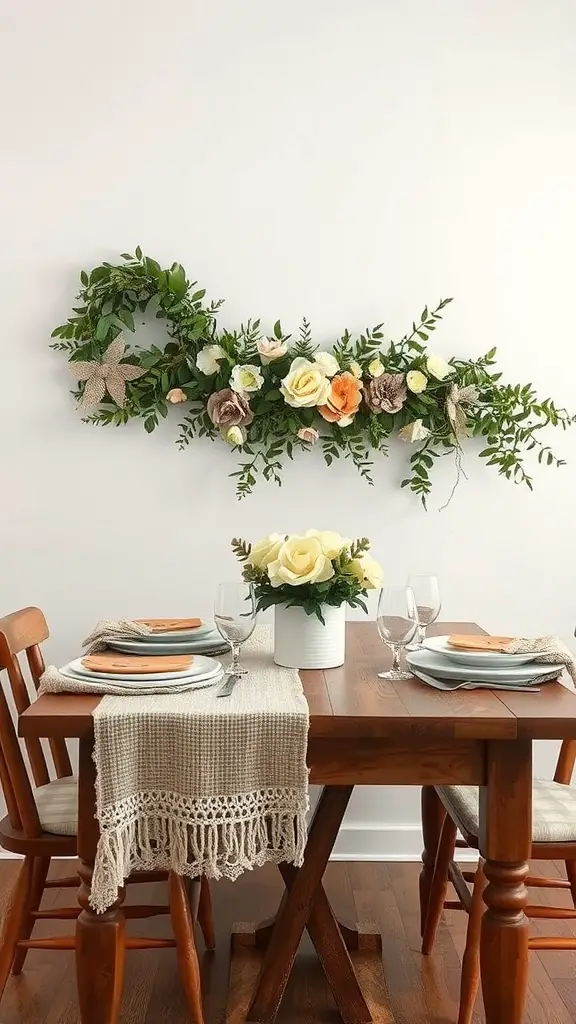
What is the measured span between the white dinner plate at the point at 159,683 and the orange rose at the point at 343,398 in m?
1.17

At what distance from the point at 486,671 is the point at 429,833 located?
0.78 meters

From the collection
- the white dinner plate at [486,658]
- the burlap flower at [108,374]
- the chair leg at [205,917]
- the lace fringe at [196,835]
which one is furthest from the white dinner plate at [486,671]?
the burlap flower at [108,374]

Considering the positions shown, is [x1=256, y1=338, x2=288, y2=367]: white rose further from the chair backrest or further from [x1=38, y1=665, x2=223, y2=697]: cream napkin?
[x1=38, y1=665, x2=223, y2=697]: cream napkin

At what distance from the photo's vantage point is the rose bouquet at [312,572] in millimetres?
1856

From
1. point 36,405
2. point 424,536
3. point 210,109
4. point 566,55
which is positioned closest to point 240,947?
point 424,536

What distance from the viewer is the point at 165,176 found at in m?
2.89

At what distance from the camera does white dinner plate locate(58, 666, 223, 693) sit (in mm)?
1753

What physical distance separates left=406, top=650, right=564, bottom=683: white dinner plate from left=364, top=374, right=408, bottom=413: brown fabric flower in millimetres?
1073

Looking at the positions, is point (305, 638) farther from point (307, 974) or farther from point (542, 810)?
point (307, 974)

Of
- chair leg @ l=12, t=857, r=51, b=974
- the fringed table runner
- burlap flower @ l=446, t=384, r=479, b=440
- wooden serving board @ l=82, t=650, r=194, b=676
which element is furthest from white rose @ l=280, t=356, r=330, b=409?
chair leg @ l=12, t=857, r=51, b=974

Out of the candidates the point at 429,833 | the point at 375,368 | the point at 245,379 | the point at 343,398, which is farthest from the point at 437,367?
the point at 429,833

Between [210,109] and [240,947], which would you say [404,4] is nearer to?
[210,109]

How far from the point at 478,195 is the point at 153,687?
1915mm

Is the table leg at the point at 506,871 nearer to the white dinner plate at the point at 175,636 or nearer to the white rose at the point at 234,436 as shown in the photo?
the white dinner plate at the point at 175,636
